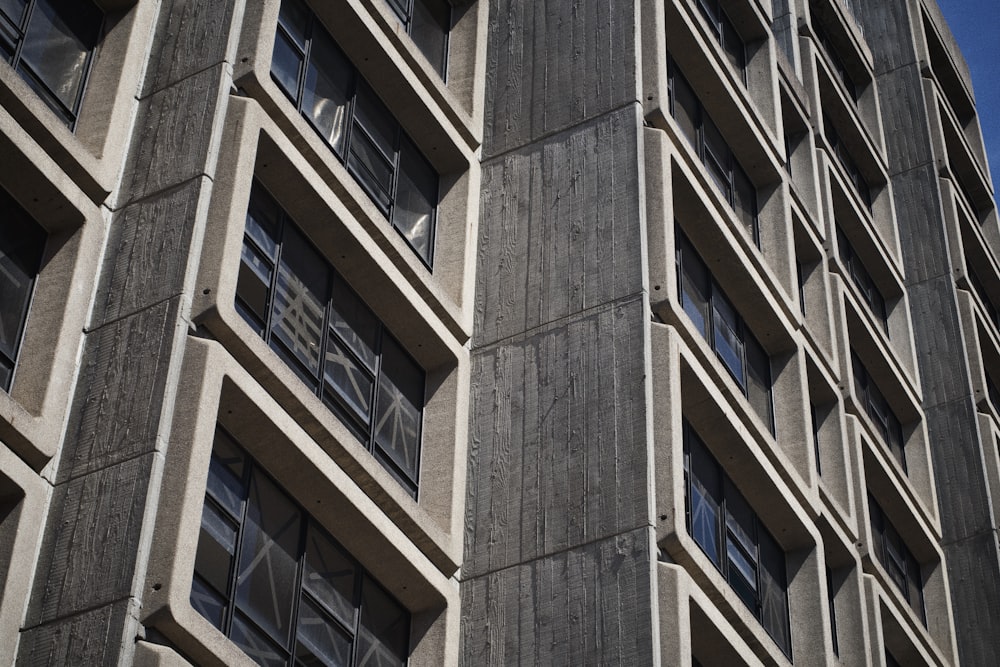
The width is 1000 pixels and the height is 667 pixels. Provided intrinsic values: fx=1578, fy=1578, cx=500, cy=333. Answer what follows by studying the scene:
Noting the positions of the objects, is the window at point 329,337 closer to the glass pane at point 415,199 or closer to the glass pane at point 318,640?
the glass pane at point 415,199

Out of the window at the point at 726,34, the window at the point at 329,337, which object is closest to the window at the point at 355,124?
the window at the point at 329,337

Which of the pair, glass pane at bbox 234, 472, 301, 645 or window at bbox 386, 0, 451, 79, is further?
window at bbox 386, 0, 451, 79

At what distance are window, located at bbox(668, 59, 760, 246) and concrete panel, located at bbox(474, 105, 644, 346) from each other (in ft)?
15.2

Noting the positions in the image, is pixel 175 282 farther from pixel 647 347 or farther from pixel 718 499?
pixel 718 499

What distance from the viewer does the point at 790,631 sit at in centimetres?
2475

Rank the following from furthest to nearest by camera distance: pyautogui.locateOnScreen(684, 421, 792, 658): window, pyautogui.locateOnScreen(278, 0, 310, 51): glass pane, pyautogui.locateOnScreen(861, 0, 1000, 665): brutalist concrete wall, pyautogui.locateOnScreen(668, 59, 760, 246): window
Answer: pyautogui.locateOnScreen(861, 0, 1000, 665): brutalist concrete wall → pyautogui.locateOnScreen(668, 59, 760, 246): window → pyautogui.locateOnScreen(684, 421, 792, 658): window → pyautogui.locateOnScreen(278, 0, 310, 51): glass pane

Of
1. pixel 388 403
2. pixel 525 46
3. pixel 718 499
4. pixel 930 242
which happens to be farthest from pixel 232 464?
pixel 930 242

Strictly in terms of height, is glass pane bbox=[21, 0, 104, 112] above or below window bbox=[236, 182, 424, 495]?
above

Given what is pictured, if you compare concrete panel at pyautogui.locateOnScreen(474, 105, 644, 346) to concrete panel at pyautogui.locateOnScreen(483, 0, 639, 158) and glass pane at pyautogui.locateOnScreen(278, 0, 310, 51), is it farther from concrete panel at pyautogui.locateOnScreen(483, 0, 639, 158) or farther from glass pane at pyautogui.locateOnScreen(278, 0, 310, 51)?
glass pane at pyautogui.locateOnScreen(278, 0, 310, 51)

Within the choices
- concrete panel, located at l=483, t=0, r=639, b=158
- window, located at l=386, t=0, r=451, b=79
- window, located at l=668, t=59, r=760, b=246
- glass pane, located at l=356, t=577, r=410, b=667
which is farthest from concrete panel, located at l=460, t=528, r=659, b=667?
window, located at l=668, t=59, r=760, b=246

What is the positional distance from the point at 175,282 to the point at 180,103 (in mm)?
2960

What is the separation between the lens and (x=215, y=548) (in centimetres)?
1623

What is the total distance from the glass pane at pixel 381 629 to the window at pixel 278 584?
0.04ft

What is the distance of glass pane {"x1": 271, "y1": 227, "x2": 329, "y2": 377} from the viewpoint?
62.4 ft
